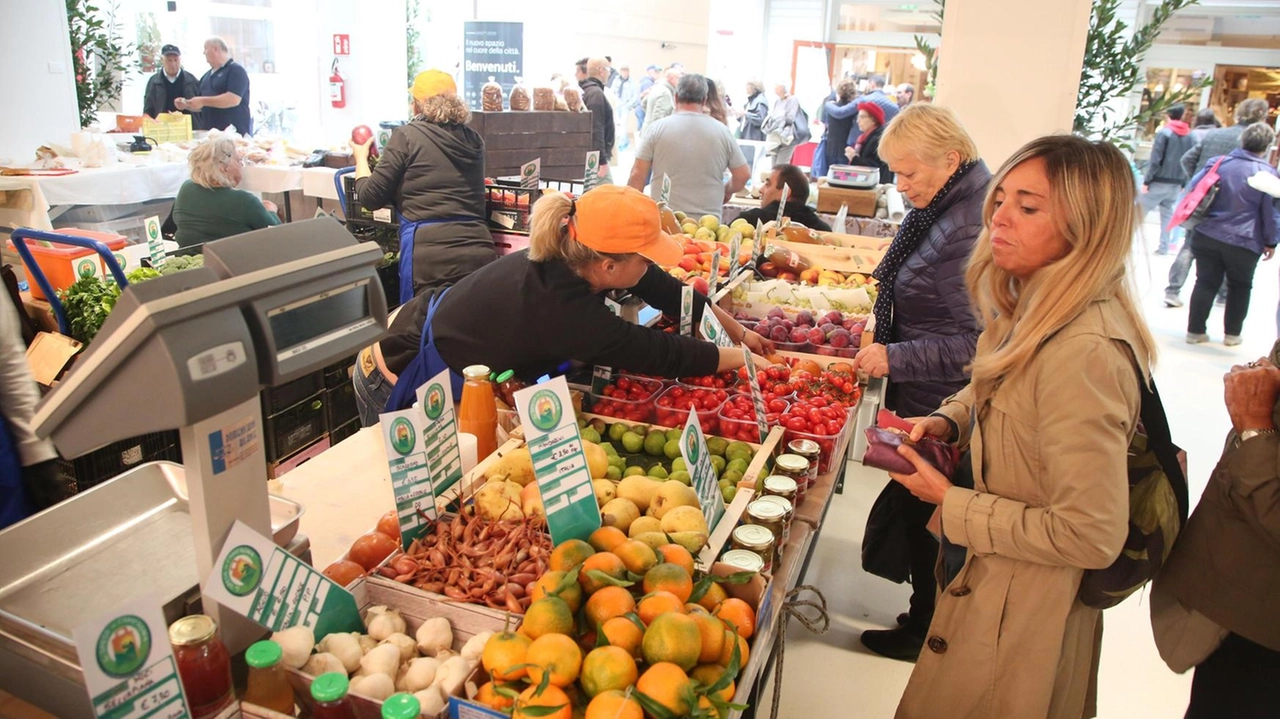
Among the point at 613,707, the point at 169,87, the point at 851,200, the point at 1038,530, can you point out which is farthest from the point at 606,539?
the point at 169,87

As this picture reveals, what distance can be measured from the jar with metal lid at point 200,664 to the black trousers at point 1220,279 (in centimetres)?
785

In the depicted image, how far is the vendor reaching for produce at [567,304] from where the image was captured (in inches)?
93.9

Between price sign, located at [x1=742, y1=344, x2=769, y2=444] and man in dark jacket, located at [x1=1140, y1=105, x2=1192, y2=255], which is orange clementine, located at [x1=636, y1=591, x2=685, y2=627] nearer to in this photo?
price sign, located at [x1=742, y1=344, x2=769, y2=444]

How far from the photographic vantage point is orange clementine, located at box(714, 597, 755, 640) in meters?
1.56

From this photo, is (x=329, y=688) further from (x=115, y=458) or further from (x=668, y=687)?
(x=115, y=458)

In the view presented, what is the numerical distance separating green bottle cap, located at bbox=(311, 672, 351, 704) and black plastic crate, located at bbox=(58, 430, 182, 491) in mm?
2004

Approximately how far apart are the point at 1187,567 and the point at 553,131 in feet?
19.6

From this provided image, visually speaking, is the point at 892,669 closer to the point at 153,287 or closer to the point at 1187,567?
the point at 1187,567

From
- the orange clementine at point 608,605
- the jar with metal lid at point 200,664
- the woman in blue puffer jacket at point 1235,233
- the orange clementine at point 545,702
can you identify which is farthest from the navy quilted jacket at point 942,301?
the woman in blue puffer jacket at point 1235,233

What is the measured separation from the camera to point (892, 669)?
10.3 feet

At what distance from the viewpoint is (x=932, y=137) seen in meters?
2.81

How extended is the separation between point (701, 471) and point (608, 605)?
0.46 m

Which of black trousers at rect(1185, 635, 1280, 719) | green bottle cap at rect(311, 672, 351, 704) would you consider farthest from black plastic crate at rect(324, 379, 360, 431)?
black trousers at rect(1185, 635, 1280, 719)

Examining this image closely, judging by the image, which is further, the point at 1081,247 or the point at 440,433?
the point at 440,433
